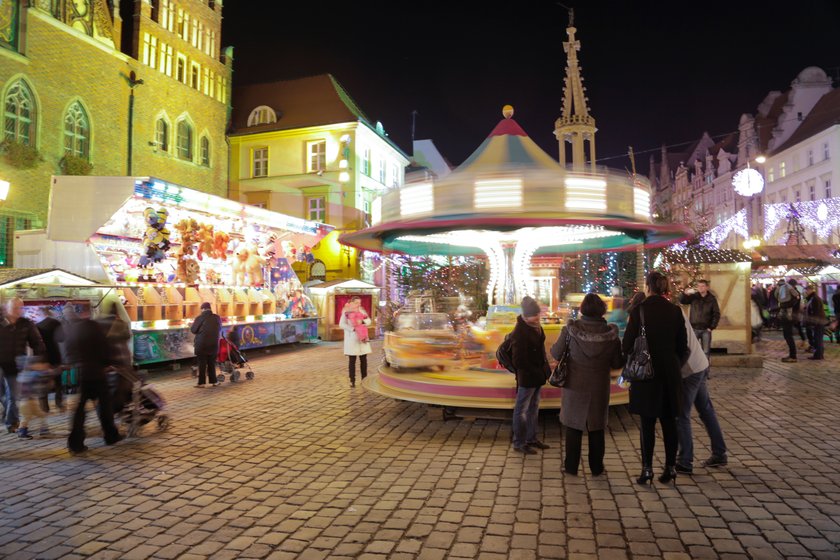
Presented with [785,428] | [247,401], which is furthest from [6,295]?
[785,428]

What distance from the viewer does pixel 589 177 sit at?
7816mm

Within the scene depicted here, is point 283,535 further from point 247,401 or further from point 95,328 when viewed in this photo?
point 247,401

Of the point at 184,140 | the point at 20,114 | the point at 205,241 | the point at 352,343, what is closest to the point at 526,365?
the point at 352,343

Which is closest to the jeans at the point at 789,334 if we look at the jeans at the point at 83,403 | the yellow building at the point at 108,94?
the jeans at the point at 83,403

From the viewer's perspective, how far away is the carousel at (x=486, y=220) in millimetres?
7570

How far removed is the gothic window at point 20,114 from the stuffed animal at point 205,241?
9.18 meters

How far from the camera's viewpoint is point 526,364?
5.95 m

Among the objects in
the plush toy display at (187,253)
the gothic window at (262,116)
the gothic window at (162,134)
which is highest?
the gothic window at (262,116)

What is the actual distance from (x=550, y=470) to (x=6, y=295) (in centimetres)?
901

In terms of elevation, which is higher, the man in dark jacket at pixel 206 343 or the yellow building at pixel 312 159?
the yellow building at pixel 312 159

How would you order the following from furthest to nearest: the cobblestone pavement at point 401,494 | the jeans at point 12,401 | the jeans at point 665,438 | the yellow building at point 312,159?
1. the yellow building at point 312,159
2. the jeans at point 12,401
3. the jeans at point 665,438
4. the cobblestone pavement at point 401,494

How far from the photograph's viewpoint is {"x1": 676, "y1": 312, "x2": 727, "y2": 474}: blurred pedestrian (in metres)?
5.11

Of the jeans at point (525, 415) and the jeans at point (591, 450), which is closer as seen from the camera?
the jeans at point (591, 450)

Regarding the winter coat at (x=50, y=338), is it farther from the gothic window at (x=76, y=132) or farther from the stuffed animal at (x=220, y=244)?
the gothic window at (x=76, y=132)
